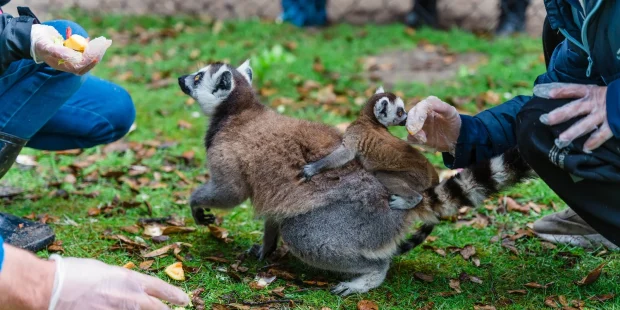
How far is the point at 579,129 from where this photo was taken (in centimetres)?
248

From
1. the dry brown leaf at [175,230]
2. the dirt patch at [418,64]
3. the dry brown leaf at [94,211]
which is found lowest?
the dirt patch at [418,64]

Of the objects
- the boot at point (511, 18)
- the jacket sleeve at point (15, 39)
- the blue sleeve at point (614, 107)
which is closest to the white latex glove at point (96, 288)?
the jacket sleeve at point (15, 39)

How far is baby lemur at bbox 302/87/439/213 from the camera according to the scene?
9.93 ft

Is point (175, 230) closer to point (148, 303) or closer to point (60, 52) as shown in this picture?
point (60, 52)

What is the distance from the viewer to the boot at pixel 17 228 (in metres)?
3.34

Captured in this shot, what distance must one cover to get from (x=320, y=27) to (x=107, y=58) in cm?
269

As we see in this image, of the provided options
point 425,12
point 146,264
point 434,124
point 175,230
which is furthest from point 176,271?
point 425,12

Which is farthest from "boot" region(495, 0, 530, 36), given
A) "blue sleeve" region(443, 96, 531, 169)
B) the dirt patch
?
"blue sleeve" region(443, 96, 531, 169)

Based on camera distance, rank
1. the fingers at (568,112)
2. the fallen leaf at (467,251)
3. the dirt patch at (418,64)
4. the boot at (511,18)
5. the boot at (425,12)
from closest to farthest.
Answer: the fingers at (568,112)
the fallen leaf at (467,251)
the dirt patch at (418,64)
the boot at (511,18)
the boot at (425,12)

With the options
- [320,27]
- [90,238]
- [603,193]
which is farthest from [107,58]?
[603,193]

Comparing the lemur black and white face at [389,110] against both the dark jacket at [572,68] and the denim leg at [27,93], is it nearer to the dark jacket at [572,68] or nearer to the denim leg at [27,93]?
the dark jacket at [572,68]

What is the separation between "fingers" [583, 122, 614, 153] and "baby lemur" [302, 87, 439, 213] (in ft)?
2.46

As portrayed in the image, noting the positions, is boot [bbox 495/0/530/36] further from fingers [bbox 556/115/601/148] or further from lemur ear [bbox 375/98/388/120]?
fingers [bbox 556/115/601/148]

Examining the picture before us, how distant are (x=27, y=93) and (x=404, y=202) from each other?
1.81 meters
